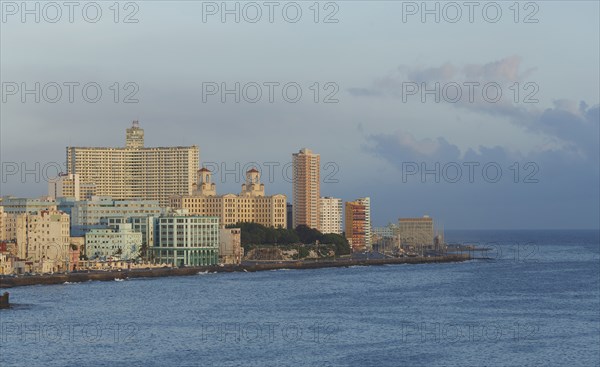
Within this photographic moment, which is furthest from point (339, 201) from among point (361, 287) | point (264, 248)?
point (361, 287)

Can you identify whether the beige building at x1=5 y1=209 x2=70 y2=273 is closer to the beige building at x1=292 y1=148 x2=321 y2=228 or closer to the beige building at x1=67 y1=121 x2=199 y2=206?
the beige building at x1=292 y1=148 x2=321 y2=228

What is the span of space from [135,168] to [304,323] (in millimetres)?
133947

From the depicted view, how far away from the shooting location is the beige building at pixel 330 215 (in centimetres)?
17475

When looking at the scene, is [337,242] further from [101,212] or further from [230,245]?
[101,212]

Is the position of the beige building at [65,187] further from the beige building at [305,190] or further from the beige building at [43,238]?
the beige building at [43,238]

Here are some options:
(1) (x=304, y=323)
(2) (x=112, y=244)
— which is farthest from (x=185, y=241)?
(1) (x=304, y=323)

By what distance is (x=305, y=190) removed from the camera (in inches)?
6570

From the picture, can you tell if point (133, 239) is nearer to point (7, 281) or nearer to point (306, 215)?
point (7, 281)

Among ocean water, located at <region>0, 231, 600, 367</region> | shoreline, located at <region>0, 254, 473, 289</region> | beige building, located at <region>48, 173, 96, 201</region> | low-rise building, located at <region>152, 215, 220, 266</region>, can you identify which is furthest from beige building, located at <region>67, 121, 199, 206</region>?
ocean water, located at <region>0, 231, 600, 367</region>

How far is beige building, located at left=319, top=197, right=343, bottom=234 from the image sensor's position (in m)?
175

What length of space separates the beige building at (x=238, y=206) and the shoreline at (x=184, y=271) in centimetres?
2053

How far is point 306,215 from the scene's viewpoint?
16638 cm

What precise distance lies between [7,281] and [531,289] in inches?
1526

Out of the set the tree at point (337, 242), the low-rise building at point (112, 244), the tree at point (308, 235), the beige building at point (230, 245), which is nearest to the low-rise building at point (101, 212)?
the low-rise building at point (112, 244)
